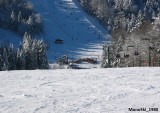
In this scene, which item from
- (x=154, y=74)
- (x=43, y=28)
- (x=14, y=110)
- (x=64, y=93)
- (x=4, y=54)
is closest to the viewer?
(x=14, y=110)

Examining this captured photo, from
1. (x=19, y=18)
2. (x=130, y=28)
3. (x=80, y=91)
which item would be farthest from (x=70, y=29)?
(x=80, y=91)

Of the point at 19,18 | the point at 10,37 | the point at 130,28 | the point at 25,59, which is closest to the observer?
the point at 130,28

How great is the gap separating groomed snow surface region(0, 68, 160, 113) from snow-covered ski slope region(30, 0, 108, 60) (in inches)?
3985

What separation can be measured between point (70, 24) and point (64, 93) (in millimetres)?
143890

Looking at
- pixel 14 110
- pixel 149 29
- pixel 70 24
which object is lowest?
pixel 14 110

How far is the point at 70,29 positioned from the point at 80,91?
5472 inches

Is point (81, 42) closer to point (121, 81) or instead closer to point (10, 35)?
point (10, 35)

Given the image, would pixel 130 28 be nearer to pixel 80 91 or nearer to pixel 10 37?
pixel 80 91

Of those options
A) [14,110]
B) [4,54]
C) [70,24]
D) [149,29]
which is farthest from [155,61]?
[70,24]

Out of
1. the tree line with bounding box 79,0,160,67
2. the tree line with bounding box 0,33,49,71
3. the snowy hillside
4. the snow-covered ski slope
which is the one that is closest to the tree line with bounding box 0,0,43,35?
the snowy hillside

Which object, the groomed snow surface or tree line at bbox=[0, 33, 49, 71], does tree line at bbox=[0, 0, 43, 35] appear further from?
the groomed snow surface

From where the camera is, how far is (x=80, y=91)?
40.4 ft

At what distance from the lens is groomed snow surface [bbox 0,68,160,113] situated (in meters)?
10.5

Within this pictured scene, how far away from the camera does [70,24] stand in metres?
156
